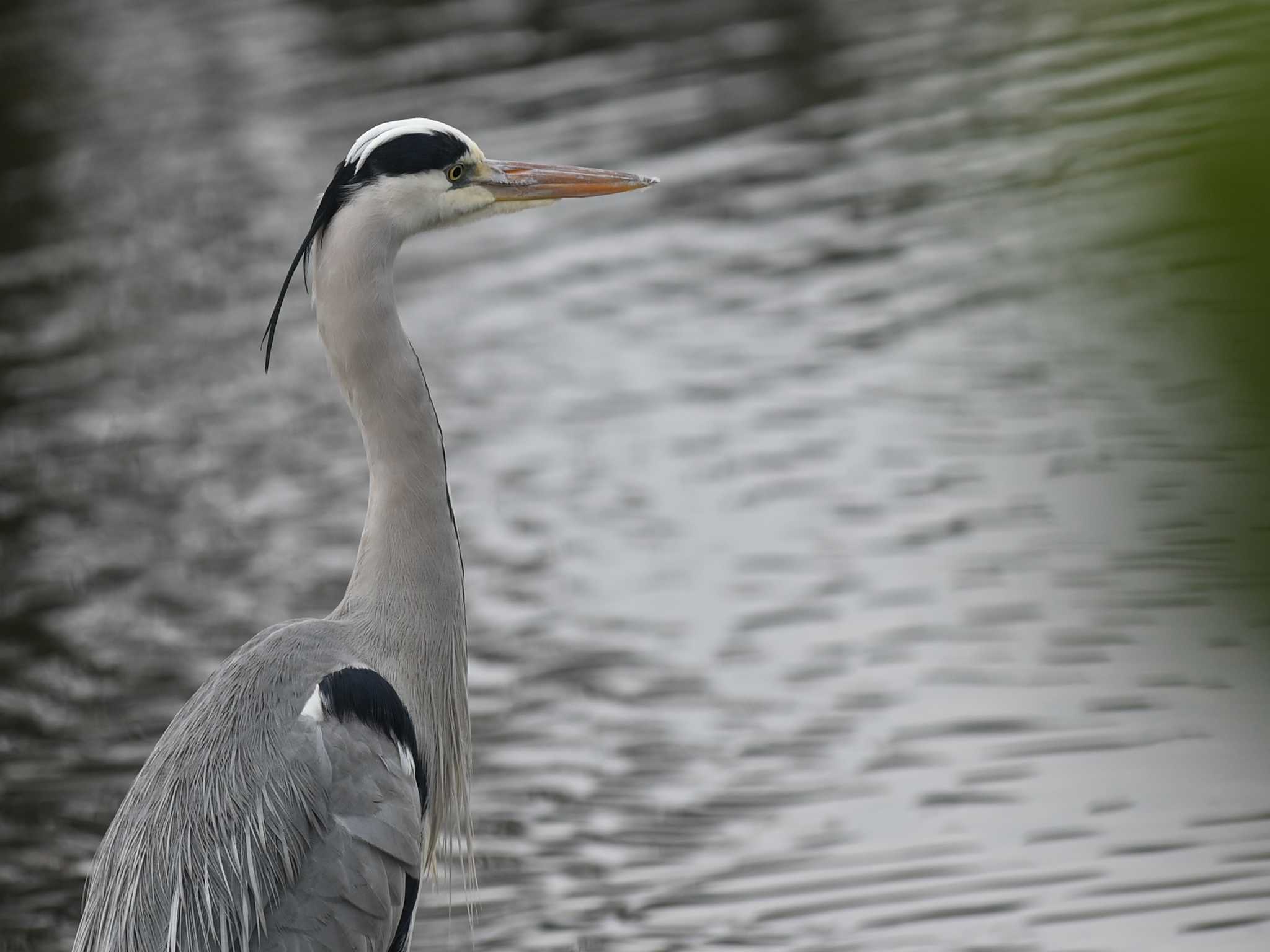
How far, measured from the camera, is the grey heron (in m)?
3.42

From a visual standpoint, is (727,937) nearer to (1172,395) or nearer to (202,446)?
(1172,395)

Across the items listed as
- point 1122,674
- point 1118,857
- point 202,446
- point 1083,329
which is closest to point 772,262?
point 202,446

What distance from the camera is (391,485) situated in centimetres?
390

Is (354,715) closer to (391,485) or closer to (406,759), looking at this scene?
(406,759)

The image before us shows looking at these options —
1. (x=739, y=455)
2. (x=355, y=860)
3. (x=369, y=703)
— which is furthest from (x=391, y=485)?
(x=739, y=455)

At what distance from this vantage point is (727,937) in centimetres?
492

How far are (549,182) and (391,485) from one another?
83cm

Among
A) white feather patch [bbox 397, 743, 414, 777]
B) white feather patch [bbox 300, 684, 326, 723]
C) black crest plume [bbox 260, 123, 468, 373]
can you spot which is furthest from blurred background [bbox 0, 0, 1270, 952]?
black crest plume [bbox 260, 123, 468, 373]

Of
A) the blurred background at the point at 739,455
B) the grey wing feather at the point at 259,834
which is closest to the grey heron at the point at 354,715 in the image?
the grey wing feather at the point at 259,834

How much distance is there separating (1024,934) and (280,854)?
2.19 m

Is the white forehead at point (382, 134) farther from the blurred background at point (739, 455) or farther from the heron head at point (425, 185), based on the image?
the blurred background at point (739, 455)

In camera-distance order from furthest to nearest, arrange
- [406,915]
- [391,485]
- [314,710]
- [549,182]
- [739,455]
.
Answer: [739,455] < [549,182] < [391,485] < [406,915] < [314,710]

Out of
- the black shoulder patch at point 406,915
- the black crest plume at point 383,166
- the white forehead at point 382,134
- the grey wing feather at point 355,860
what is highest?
the white forehead at point 382,134

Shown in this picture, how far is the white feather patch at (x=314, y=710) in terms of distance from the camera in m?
3.56
